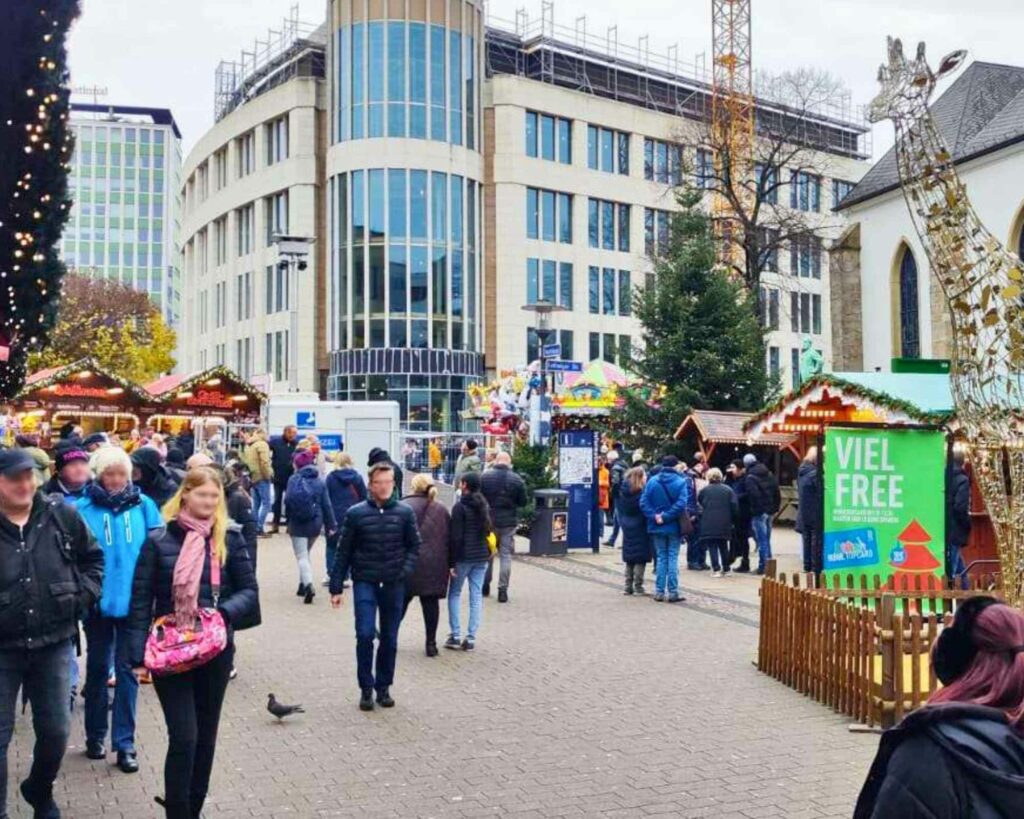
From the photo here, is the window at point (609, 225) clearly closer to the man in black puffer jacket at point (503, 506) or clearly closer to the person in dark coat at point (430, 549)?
the man in black puffer jacket at point (503, 506)

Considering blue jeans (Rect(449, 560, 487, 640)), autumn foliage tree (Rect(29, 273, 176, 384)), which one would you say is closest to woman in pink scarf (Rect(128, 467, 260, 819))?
blue jeans (Rect(449, 560, 487, 640))

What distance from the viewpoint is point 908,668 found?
820 cm

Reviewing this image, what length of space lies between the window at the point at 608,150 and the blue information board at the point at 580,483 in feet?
131

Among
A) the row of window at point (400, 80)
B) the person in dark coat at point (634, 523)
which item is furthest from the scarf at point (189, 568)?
the row of window at point (400, 80)

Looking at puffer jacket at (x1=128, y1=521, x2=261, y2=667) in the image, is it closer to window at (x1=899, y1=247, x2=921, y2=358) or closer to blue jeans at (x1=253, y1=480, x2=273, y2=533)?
blue jeans at (x1=253, y1=480, x2=273, y2=533)

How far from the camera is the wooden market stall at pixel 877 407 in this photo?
1639 cm

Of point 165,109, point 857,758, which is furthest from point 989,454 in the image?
point 165,109

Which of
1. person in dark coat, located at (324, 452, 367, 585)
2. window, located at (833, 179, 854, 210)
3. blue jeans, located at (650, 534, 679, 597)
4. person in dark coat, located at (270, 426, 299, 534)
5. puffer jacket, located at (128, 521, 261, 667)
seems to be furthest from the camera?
window, located at (833, 179, 854, 210)

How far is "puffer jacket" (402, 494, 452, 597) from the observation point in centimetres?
974

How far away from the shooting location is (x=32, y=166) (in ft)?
43.0

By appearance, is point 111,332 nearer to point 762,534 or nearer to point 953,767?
point 762,534

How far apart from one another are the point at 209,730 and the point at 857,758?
4.00 meters

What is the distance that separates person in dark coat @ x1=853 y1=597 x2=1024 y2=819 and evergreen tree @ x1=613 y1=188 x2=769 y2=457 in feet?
85.6

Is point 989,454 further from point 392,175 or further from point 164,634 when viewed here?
point 392,175
